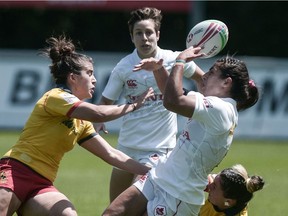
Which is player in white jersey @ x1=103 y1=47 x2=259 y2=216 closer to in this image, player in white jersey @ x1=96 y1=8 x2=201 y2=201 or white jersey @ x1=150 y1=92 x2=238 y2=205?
white jersey @ x1=150 y1=92 x2=238 y2=205

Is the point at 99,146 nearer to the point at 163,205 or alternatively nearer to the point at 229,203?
the point at 163,205

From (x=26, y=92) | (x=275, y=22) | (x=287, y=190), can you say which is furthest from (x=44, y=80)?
(x=275, y=22)

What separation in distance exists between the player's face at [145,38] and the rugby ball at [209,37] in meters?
0.63

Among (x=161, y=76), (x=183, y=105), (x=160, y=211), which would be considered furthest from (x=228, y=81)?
(x=160, y=211)

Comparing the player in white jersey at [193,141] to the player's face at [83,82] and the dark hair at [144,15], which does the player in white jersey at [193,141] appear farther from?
the dark hair at [144,15]

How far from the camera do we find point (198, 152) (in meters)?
6.53

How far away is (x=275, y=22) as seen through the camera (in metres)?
28.3

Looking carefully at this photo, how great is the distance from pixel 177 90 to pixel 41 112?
3.84 ft

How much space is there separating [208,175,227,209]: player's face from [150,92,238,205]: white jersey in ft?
1.41

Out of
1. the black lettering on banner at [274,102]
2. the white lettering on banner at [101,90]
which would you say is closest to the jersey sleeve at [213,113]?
the white lettering on banner at [101,90]

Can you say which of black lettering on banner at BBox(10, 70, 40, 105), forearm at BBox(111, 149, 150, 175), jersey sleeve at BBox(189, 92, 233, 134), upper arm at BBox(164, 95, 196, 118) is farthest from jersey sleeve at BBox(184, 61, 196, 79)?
black lettering on banner at BBox(10, 70, 40, 105)

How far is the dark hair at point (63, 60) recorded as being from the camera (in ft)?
23.1

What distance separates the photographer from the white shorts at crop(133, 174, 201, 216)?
6.55m

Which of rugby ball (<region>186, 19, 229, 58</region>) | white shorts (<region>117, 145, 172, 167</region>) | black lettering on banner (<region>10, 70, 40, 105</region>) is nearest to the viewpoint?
rugby ball (<region>186, 19, 229, 58</region>)
